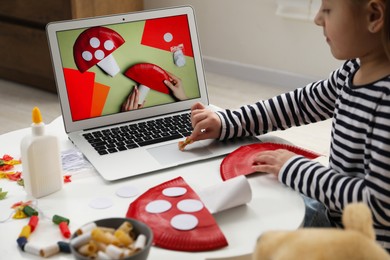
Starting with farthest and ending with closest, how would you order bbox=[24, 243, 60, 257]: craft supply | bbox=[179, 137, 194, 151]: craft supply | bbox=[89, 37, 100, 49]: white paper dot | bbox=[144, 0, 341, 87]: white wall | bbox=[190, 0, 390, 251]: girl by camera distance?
bbox=[144, 0, 341, 87]: white wall < bbox=[89, 37, 100, 49]: white paper dot < bbox=[179, 137, 194, 151]: craft supply < bbox=[190, 0, 390, 251]: girl < bbox=[24, 243, 60, 257]: craft supply

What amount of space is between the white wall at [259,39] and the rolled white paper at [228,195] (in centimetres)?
211

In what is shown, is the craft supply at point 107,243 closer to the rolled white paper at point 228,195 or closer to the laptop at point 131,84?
the rolled white paper at point 228,195

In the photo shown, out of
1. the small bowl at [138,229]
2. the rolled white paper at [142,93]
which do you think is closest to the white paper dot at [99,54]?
the rolled white paper at [142,93]

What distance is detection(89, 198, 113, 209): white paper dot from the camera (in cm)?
93

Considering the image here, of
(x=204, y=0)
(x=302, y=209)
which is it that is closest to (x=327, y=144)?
(x=204, y=0)

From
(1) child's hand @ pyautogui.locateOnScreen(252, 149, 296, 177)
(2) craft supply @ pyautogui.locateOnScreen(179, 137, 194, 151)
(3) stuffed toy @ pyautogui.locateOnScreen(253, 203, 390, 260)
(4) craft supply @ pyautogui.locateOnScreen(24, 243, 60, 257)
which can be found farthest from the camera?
(2) craft supply @ pyautogui.locateOnScreen(179, 137, 194, 151)

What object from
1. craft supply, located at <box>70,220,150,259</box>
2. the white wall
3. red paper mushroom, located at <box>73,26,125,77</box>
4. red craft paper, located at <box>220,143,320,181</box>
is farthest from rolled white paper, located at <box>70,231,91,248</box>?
the white wall

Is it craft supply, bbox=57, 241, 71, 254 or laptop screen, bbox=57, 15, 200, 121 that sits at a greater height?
laptop screen, bbox=57, 15, 200, 121

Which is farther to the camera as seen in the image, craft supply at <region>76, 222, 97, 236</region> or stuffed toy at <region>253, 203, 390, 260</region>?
craft supply at <region>76, 222, 97, 236</region>

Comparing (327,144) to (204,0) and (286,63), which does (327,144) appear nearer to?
(286,63)

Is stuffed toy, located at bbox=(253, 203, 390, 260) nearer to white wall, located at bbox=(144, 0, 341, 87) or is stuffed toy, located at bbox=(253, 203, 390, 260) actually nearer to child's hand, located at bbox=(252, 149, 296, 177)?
child's hand, located at bbox=(252, 149, 296, 177)

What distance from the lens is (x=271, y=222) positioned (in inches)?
34.8

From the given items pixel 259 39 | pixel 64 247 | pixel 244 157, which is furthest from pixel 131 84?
pixel 259 39

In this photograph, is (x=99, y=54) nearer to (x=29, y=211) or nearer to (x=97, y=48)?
(x=97, y=48)
